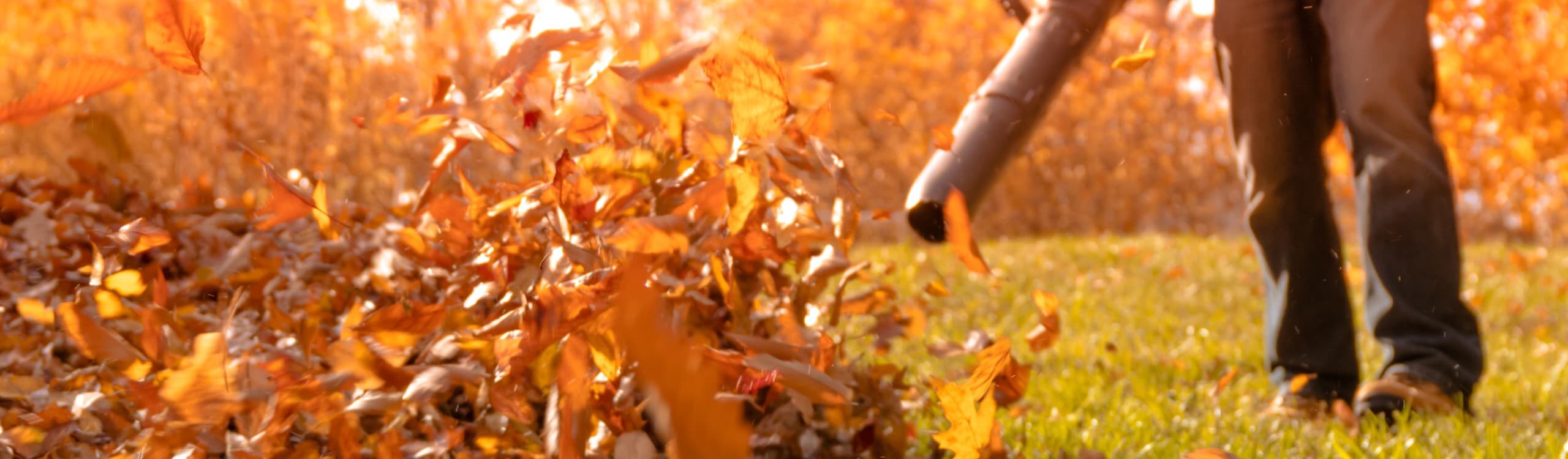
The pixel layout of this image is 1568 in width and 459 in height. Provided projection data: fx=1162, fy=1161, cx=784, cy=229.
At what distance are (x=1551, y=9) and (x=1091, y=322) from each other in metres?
5.59

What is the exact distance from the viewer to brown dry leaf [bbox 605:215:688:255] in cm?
122

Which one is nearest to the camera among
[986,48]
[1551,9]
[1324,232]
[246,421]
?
[246,421]

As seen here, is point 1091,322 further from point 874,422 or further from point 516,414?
point 516,414

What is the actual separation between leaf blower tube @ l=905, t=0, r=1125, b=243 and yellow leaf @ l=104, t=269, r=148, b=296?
105 centimetres

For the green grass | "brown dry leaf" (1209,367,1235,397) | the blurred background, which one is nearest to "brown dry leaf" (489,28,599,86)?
the green grass

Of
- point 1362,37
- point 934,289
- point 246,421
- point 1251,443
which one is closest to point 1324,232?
point 1362,37

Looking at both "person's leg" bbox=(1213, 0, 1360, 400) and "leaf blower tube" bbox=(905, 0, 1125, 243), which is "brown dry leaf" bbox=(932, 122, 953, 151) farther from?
"person's leg" bbox=(1213, 0, 1360, 400)

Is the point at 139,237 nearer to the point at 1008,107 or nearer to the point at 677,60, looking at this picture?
the point at 677,60

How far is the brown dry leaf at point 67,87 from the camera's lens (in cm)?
91

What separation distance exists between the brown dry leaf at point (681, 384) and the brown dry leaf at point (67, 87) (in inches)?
20.5

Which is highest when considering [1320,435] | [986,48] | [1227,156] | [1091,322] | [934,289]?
[934,289]

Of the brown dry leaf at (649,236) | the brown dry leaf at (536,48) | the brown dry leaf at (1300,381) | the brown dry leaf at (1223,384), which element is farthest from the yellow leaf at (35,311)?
the brown dry leaf at (1300,381)

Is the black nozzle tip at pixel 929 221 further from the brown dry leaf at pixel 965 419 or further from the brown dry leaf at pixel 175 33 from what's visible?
the brown dry leaf at pixel 175 33

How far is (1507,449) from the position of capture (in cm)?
183
